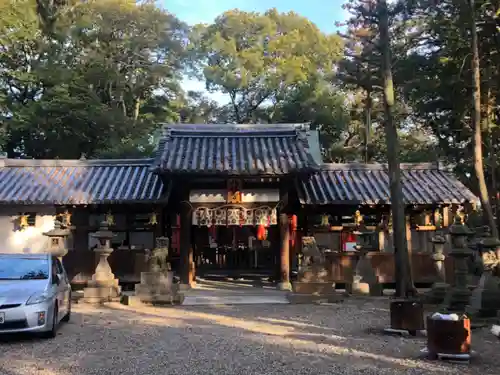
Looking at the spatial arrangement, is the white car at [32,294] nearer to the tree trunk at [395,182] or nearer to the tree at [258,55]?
the tree trunk at [395,182]

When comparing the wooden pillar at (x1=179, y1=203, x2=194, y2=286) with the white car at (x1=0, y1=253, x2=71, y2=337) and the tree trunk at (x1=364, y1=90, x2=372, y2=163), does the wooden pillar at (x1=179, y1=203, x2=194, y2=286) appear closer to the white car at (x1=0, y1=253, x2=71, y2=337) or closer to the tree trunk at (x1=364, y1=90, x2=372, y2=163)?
the white car at (x1=0, y1=253, x2=71, y2=337)

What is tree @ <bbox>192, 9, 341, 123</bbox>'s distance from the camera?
116ft

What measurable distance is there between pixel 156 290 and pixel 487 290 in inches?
322

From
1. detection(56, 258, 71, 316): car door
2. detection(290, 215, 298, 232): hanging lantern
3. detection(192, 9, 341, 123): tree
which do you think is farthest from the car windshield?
detection(192, 9, 341, 123): tree

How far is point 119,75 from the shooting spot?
3173 centimetres

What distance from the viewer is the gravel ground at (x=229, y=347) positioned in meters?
6.45

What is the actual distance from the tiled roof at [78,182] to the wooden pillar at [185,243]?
0.88 metres

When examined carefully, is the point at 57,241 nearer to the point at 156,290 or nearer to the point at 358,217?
the point at 156,290

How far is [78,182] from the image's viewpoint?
726 inches

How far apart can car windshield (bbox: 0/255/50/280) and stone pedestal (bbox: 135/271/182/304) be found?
4718 millimetres

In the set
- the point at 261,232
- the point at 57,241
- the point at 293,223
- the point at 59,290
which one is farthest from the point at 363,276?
the point at 59,290

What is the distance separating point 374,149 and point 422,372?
26599mm

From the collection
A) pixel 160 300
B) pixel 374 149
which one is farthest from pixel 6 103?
pixel 374 149

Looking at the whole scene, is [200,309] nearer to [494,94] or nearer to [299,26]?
[494,94]
